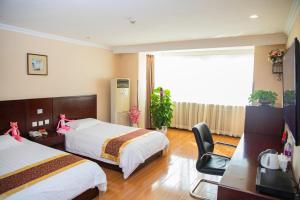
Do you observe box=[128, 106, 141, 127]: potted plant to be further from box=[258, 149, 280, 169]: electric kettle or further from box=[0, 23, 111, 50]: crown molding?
box=[258, 149, 280, 169]: electric kettle

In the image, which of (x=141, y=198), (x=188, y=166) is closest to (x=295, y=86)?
(x=141, y=198)

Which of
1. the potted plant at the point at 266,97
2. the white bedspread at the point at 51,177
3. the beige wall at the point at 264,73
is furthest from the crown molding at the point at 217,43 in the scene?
the white bedspread at the point at 51,177

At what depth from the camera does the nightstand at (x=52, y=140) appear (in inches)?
132

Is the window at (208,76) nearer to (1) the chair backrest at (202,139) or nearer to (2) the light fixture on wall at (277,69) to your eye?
(2) the light fixture on wall at (277,69)

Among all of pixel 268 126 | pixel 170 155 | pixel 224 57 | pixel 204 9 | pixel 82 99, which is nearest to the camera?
pixel 204 9

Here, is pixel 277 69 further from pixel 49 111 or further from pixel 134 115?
pixel 49 111

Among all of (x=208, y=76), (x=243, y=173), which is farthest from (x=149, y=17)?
(x=208, y=76)

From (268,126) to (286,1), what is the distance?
5.42 feet

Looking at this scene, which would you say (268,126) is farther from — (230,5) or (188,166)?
(230,5)

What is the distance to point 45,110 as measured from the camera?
3.81 metres

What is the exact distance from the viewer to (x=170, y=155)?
4051 mm

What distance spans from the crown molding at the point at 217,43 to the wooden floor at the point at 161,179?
2.22m

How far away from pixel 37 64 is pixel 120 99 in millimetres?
2016

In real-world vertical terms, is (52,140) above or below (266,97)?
below
